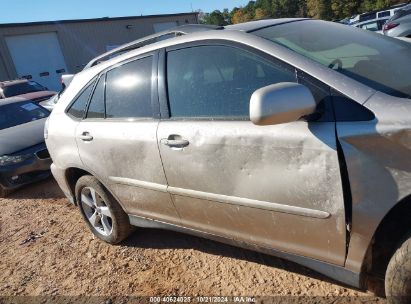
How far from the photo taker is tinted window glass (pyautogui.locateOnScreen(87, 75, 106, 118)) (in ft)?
10.6

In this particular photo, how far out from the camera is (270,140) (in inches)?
80.9

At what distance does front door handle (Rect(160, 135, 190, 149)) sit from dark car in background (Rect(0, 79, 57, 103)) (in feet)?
37.2

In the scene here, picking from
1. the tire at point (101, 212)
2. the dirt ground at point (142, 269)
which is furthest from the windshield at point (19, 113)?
the tire at point (101, 212)

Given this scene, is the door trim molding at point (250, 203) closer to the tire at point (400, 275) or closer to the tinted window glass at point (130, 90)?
the tire at point (400, 275)

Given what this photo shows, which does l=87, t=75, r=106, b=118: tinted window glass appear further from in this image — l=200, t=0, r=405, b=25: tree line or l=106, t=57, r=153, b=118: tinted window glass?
l=200, t=0, r=405, b=25: tree line

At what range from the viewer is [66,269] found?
346 cm

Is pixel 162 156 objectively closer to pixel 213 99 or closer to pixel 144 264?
pixel 213 99

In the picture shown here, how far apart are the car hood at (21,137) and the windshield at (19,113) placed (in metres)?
0.32

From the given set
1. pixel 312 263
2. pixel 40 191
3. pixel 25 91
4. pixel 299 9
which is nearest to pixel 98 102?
pixel 312 263

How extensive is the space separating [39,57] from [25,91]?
10323 mm

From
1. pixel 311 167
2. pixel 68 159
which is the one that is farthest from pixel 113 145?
pixel 311 167

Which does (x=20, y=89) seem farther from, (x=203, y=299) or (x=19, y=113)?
(x=203, y=299)

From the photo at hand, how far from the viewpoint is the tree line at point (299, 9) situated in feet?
112

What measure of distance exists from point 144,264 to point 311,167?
196 centimetres
